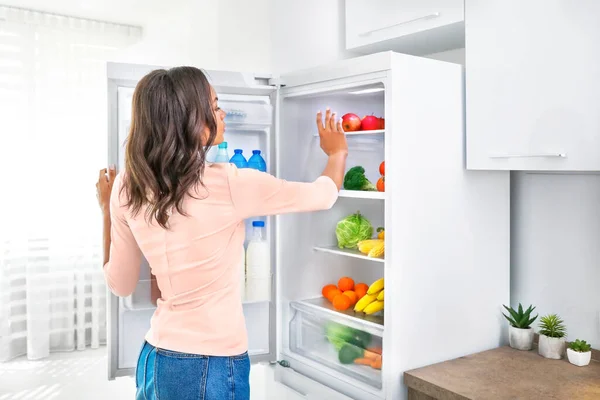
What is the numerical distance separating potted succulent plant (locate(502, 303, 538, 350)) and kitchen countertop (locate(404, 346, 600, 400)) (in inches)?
1.8

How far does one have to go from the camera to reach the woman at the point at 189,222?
1.31 metres

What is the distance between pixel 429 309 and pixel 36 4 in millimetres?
3336

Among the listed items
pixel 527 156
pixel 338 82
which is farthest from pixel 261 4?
pixel 527 156

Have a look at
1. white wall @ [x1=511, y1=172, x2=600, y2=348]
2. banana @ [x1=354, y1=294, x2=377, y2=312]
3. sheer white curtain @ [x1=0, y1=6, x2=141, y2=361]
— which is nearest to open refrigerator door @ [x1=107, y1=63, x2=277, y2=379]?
banana @ [x1=354, y1=294, x2=377, y2=312]

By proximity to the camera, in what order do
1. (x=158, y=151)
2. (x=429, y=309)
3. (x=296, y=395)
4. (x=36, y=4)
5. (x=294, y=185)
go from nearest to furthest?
(x=158, y=151)
(x=294, y=185)
(x=429, y=309)
(x=296, y=395)
(x=36, y=4)

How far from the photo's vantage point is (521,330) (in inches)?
77.3

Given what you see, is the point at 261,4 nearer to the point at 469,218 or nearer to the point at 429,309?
the point at 469,218

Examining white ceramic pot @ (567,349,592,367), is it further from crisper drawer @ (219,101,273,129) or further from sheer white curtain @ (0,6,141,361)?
sheer white curtain @ (0,6,141,361)

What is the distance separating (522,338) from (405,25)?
3.58ft

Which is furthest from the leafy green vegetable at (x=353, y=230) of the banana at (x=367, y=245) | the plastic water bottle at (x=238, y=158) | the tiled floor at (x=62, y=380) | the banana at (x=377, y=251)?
the tiled floor at (x=62, y=380)

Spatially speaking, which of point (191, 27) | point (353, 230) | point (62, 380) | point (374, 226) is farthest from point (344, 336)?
point (62, 380)

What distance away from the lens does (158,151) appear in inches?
51.0

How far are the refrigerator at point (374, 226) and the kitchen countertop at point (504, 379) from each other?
0.06 meters

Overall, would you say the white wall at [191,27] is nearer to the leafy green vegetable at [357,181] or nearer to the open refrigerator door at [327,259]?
the open refrigerator door at [327,259]
